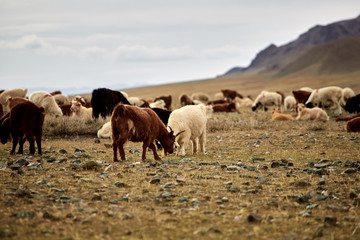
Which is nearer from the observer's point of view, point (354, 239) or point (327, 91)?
point (354, 239)

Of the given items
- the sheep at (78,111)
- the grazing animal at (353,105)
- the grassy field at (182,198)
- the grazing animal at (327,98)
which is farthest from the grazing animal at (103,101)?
the grazing animal at (353,105)

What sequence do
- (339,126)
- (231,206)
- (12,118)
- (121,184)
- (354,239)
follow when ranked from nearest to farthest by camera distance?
1. (354,239)
2. (231,206)
3. (121,184)
4. (12,118)
5. (339,126)

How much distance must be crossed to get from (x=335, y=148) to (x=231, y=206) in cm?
723

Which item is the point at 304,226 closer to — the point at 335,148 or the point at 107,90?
the point at 335,148

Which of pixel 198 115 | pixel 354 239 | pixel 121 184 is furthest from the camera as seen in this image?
pixel 198 115

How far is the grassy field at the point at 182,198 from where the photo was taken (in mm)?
4508

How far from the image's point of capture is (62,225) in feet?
14.9

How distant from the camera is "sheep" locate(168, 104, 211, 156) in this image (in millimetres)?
10586

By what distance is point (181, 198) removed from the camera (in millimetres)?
5688

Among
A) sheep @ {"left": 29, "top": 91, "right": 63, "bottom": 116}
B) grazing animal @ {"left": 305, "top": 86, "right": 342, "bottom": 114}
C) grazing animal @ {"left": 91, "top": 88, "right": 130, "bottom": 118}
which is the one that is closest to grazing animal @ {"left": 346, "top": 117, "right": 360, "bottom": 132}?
grazing animal @ {"left": 305, "top": 86, "right": 342, "bottom": 114}

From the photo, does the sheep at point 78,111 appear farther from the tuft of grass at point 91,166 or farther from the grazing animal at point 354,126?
the grazing animal at point 354,126

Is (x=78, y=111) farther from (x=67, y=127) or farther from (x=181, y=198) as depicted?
(x=181, y=198)

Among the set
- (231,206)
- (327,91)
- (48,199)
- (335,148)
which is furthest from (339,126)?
(48,199)

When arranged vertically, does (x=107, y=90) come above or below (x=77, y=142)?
above
